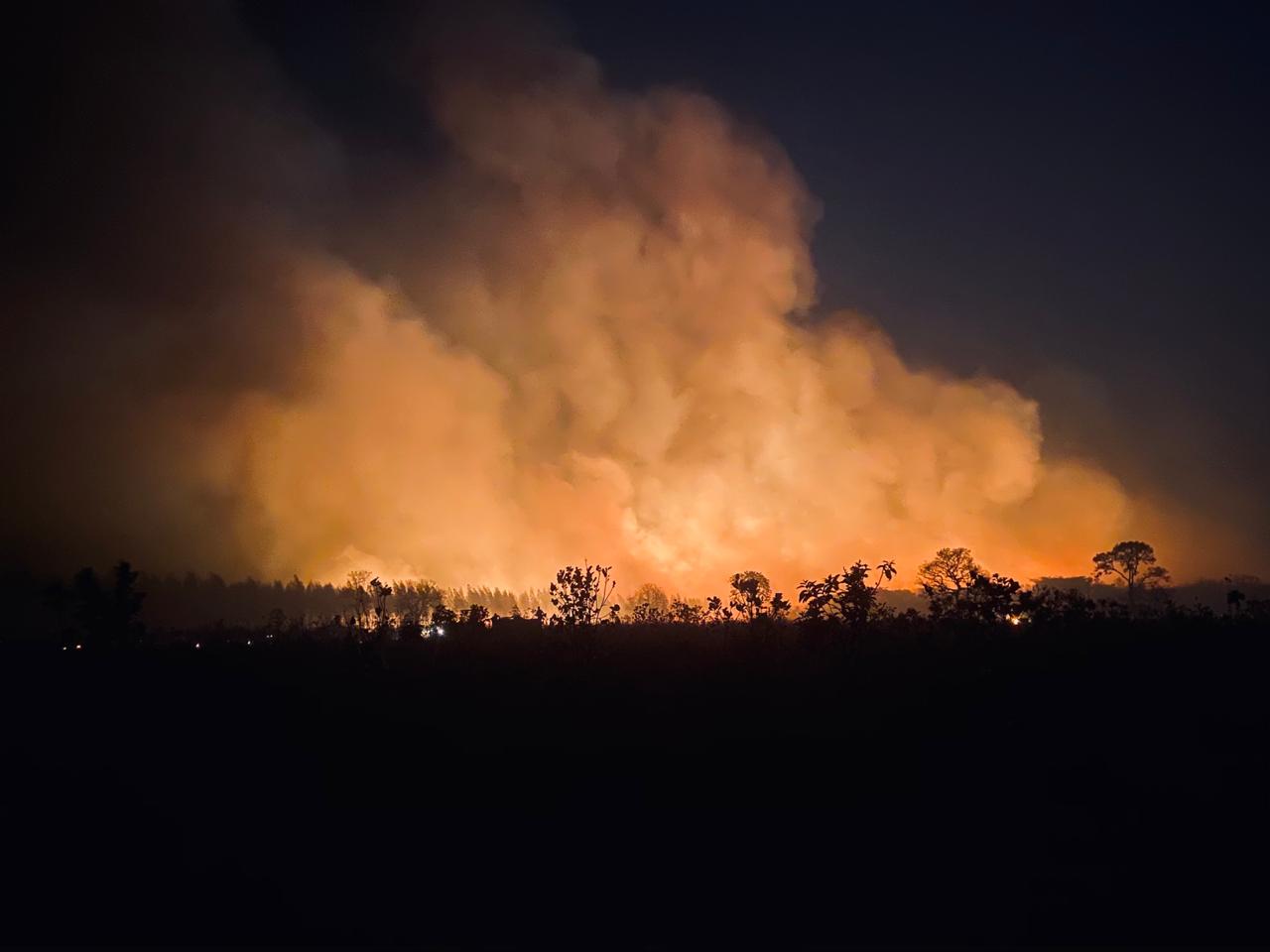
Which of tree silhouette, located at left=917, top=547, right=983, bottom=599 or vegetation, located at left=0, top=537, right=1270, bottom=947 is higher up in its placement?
tree silhouette, located at left=917, top=547, right=983, bottom=599

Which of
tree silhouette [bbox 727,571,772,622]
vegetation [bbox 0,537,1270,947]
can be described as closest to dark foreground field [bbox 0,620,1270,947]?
vegetation [bbox 0,537,1270,947]

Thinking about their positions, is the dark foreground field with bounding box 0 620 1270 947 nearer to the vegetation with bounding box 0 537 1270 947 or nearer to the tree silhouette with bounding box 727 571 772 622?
the vegetation with bounding box 0 537 1270 947

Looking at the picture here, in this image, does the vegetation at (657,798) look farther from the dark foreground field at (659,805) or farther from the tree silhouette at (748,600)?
the tree silhouette at (748,600)

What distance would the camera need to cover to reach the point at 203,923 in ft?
16.8

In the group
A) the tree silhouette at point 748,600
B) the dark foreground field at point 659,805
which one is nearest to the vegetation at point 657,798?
the dark foreground field at point 659,805

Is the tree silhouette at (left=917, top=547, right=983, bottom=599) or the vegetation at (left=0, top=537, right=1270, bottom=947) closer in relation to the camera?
the vegetation at (left=0, top=537, right=1270, bottom=947)

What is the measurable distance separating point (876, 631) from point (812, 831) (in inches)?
317

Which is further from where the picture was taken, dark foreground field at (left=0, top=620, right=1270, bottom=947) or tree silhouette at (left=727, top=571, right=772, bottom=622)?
tree silhouette at (left=727, top=571, right=772, bottom=622)

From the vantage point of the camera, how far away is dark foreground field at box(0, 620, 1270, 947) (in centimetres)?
510

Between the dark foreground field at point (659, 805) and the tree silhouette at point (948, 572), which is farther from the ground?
the tree silhouette at point (948, 572)

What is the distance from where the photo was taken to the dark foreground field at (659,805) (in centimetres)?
510

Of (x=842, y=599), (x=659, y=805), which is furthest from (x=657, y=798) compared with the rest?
(x=842, y=599)

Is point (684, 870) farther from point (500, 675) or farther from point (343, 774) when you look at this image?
point (500, 675)

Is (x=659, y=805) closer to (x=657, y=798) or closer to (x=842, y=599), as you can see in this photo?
(x=657, y=798)
